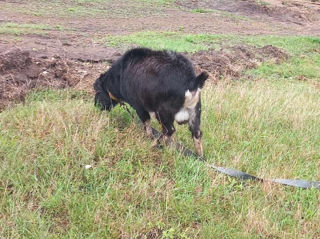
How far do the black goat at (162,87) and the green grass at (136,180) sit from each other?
35cm

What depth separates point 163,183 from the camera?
11.8ft

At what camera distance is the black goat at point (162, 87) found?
3.92 m

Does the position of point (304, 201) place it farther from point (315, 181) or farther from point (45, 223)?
point (45, 223)

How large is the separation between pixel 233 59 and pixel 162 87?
6.17 metres

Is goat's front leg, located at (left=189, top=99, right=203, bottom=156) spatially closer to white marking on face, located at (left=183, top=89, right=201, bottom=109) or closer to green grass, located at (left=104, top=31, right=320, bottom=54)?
white marking on face, located at (left=183, top=89, right=201, bottom=109)

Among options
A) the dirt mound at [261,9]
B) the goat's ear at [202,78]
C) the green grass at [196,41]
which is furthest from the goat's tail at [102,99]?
the dirt mound at [261,9]

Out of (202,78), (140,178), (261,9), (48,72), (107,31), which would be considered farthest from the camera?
(261,9)

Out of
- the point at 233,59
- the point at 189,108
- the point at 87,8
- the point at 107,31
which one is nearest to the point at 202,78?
the point at 189,108

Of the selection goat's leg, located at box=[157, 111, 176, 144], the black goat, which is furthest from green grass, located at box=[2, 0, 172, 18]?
goat's leg, located at box=[157, 111, 176, 144]

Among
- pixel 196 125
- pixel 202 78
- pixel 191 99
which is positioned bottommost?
pixel 196 125

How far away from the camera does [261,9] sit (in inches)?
890

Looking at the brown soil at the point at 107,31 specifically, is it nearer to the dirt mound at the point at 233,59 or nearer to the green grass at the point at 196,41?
the dirt mound at the point at 233,59

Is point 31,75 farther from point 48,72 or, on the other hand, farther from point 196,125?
point 196,125

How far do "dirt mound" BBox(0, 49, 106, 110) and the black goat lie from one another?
1.80m
